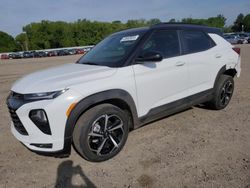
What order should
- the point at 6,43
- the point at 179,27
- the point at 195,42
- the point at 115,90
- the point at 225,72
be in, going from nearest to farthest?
the point at 115,90, the point at 179,27, the point at 195,42, the point at 225,72, the point at 6,43

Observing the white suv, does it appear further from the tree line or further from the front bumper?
the tree line

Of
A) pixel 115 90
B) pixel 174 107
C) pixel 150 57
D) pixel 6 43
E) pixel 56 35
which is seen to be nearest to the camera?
pixel 115 90

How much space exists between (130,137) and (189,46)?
1962 mm

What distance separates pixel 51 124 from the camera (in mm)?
3064

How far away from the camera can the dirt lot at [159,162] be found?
123 inches

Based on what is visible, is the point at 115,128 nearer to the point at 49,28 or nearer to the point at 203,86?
the point at 203,86

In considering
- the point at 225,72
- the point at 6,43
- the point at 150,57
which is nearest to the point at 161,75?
the point at 150,57

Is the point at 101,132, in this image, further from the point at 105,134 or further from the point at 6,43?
the point at 6,43

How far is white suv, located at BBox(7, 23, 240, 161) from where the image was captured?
314cm

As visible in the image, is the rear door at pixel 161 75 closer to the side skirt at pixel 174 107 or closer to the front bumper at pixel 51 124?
the side skirt at pixel 174 107

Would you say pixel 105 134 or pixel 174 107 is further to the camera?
pixel 174 107

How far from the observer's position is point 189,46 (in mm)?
4547

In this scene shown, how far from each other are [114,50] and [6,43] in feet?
344

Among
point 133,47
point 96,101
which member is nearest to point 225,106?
point 133,47
